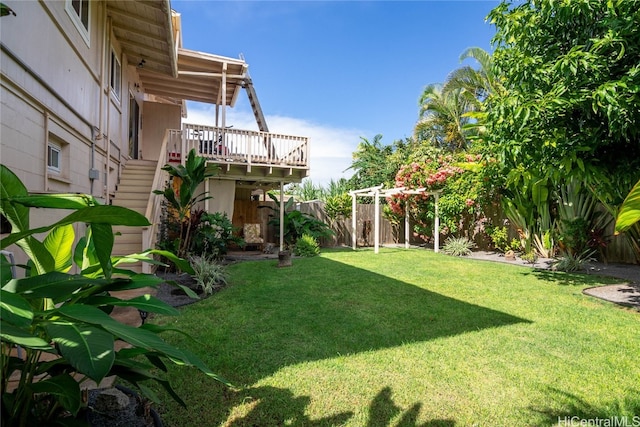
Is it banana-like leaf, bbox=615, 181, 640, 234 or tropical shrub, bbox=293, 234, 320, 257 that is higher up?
banana-like leaf, bbox=615, 181, 640, 234

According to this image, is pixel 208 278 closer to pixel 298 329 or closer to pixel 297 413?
pixel 298 329

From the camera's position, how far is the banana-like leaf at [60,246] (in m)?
1.82

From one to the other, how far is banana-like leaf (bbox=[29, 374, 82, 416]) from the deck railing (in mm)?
9749

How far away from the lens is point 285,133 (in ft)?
38.0

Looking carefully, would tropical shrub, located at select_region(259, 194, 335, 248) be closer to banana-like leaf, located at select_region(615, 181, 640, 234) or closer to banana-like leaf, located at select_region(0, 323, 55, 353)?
banana-like leaf, located at select_region(615, 181, 640, 234)

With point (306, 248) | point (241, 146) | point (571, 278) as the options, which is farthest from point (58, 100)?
point (571, 278)

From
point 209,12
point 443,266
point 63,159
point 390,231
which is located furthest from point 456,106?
point 63,159

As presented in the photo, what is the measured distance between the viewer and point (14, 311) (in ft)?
3.43

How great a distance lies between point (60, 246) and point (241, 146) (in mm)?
9671

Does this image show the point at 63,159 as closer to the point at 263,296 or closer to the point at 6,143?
the point at 6,143

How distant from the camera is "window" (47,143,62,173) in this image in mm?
5039

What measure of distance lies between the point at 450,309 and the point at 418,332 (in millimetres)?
1228

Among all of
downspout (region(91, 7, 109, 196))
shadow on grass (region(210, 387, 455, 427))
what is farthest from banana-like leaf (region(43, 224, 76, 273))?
downspout (region(91, 7, 109, 196))

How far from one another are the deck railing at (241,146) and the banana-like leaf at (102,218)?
9.75 meters
